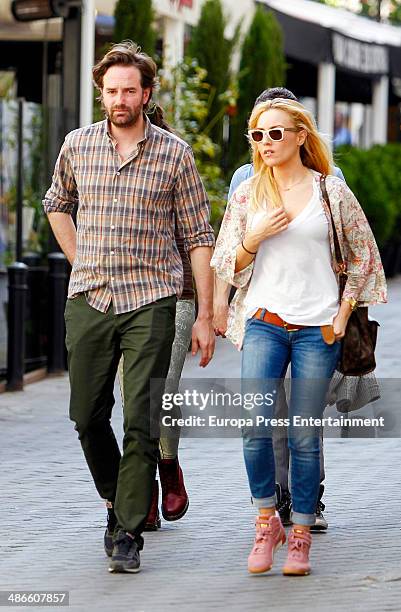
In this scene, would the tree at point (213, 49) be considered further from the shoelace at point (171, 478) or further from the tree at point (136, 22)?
the shoelace at point (171, 478)

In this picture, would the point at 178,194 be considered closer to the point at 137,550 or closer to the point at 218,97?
the point at 137,550

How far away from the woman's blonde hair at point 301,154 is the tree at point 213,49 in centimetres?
1147

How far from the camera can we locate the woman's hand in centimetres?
558

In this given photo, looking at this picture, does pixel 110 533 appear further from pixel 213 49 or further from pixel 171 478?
pixel 213 49

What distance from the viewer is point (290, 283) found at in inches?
222

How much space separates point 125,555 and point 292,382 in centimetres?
90

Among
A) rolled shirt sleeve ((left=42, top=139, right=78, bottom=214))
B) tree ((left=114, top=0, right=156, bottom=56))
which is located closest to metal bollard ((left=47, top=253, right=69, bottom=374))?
tree ((left=114, top=0, right=156, bottom=56))

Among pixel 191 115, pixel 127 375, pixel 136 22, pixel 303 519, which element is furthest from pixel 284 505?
pixel 191 115

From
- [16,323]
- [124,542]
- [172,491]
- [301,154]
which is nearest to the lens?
[124,542]

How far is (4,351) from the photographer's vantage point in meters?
11.7

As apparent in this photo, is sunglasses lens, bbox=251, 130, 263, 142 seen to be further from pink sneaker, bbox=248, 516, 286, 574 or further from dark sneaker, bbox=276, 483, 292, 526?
dark sneaker, bbox=276, 483, 292, 526

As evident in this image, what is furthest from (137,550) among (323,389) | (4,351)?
(4,351)

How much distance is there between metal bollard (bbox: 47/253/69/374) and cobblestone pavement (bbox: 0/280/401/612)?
2742 mm

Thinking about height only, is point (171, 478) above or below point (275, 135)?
below
